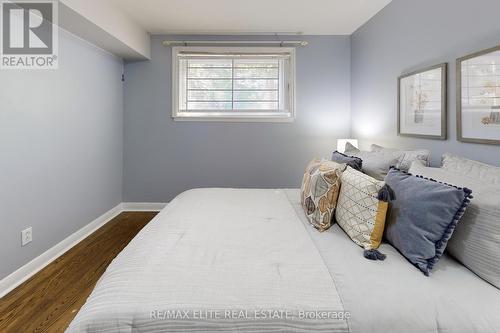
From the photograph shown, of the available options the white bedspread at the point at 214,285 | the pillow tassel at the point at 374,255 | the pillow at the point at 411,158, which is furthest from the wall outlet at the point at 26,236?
the pillow at the point at 411,158

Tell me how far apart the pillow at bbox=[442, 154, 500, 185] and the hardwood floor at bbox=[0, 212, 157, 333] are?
2335 millimetres

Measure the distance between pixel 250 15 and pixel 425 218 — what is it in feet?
9.23

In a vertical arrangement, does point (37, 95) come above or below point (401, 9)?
below

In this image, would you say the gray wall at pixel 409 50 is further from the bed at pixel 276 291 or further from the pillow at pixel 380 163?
the bed at pixel 276 291

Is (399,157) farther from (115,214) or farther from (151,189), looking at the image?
(115,214)

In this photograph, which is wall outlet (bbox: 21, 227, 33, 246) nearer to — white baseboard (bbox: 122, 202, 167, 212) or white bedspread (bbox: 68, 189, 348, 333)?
white bedspread (bbox: 68, 189, 348, 333)

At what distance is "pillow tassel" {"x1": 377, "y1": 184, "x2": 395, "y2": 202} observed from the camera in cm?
140

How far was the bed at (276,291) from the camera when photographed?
94 centimetres

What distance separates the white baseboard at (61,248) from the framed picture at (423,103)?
122 inches

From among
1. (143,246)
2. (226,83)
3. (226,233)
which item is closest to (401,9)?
(226,83)

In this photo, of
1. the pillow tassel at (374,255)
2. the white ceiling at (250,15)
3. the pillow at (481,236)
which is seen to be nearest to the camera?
the pillow at (481,236)

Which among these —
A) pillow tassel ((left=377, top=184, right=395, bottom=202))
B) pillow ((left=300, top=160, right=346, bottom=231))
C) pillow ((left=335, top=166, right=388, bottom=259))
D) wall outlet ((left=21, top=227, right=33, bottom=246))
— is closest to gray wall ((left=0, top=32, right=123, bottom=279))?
wall outlet ((left=21, top=227, right=33, bottom=246))

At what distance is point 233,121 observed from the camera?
395 centimetres

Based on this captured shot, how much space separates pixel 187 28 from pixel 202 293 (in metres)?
3.44
